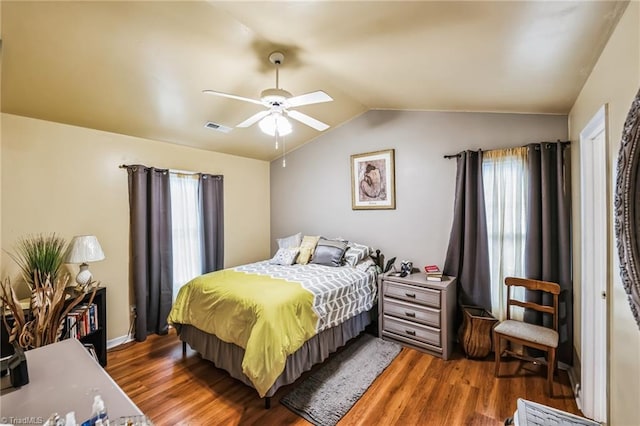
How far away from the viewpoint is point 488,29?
4.80 feet

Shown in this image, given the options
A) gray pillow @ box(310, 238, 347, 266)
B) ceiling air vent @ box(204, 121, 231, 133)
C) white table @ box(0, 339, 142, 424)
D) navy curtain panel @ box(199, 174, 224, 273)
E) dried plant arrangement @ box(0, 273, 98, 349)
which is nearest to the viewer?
white table @ box(0, 339, 142, 424)

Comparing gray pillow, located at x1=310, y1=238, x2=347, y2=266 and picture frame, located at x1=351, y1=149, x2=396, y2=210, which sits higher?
picture frame, located at x1=351, y1=149, x2=396, y2=210

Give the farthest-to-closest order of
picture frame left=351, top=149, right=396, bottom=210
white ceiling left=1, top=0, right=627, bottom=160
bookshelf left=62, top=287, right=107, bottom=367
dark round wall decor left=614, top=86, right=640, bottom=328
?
1. picture frame left=351, top=149, right=396, bottom=210
2. bookshelf left=62, top=287, right=107, bottom=367
3. white ceiling left=1, top=0, right=627, bottom=160
4. dark round wall decor left=614, top=86, right=640, bottom=328

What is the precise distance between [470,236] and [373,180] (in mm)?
1345

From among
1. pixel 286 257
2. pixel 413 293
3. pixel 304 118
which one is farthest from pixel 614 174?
pixel 286 257

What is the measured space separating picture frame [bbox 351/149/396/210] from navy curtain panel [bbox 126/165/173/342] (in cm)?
240

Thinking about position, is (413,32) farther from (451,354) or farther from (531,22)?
(451,354)

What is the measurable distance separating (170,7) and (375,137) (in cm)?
258

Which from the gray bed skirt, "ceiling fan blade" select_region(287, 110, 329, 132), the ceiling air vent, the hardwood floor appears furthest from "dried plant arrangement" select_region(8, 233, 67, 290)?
"ceiling fan blade" select_region(287, 110, 329, 132)

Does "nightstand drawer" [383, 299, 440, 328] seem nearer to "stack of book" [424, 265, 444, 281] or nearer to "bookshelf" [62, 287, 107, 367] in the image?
"stack of book" [424, 265, 444, 281]

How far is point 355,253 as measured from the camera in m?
3.49

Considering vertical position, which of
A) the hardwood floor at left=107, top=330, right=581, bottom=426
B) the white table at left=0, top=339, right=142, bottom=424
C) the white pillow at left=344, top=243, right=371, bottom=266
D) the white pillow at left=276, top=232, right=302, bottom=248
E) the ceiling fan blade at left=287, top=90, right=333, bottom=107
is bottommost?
the hardwood floor at left=107, top=330, right=581, bottom=426

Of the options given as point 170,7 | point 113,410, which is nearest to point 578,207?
point 113,410

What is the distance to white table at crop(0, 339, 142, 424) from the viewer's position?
86 cm
